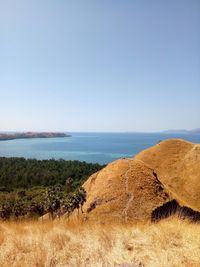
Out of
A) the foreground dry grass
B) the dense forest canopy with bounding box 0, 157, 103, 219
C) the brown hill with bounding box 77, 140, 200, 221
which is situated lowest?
the dense forest canopy with bounding box 0, 157, 103, 219

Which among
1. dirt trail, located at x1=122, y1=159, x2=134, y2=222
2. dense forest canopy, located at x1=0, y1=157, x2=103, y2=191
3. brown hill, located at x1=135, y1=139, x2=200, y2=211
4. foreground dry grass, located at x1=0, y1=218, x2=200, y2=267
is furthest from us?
dense forest canopy, located at x1=0, y1=157, x2=103, y2=191

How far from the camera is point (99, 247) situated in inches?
244

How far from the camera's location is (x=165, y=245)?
251 inches

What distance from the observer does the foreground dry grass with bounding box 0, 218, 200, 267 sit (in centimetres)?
562

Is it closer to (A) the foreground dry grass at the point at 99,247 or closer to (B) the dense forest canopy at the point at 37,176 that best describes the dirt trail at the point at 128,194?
(A) the foreground dry grass at the point at 99,247

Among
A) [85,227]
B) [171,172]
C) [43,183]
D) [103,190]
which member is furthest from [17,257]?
[43,183]

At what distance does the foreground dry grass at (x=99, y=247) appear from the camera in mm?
5617

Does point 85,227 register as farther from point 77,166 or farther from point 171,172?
point 77,166

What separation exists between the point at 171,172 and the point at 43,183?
66275 millimetres

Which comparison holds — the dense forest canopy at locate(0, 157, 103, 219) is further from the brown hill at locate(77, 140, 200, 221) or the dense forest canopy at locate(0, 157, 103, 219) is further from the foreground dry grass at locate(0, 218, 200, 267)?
the foreground dry grass at locate(0, 218, 200, 267)

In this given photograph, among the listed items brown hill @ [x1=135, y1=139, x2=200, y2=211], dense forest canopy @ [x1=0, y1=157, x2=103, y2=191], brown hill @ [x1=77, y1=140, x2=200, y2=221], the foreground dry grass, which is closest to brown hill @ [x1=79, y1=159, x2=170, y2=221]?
brown hill @ [x1=77, y1=140, x2=200, y2=221]

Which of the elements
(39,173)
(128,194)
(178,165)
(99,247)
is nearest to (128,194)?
(128,194)

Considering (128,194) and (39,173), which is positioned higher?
(128,194)

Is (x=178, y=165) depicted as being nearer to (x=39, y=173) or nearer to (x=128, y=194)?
(x=128, y=194)
